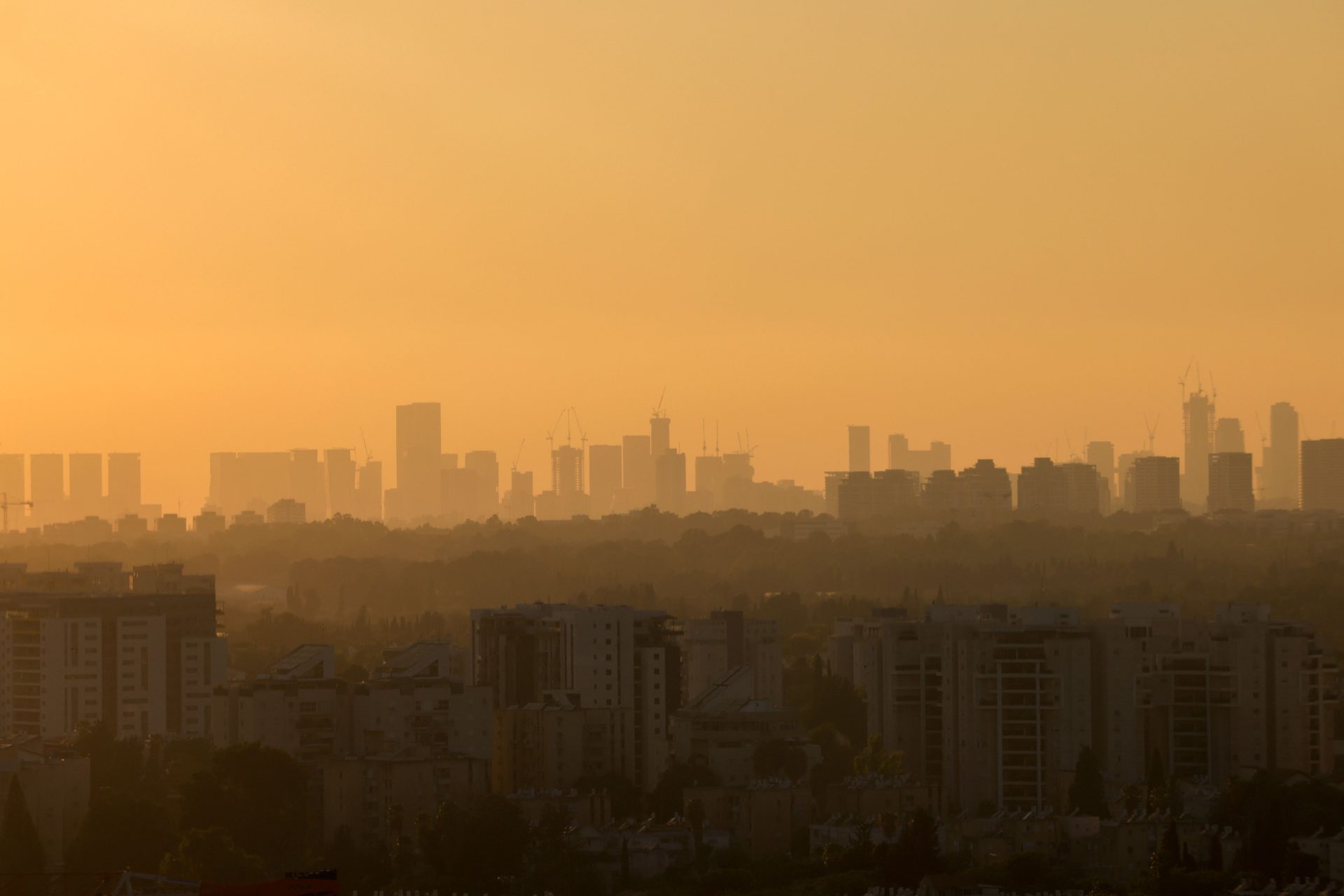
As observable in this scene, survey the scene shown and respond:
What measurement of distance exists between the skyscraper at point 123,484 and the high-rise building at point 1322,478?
46962 mm

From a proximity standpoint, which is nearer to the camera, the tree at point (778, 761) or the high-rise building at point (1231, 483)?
the tree at point (778, 761)

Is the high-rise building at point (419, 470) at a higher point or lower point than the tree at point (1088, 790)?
higher

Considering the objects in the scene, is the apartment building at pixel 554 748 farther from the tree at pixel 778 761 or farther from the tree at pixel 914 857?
the tree at pixel 914 857

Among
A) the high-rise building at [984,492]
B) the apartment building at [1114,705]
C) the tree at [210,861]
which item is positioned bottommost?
the tree at [210,861]

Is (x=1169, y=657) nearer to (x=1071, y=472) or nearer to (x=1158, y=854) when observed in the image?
(x=1158, y=854)

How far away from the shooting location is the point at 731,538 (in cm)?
8425

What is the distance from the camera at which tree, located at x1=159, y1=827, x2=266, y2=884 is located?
26.2 meters

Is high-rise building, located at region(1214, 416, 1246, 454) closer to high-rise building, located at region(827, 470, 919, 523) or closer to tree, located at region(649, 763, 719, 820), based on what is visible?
high-rise building, located at region(827, 470, 919, 523)

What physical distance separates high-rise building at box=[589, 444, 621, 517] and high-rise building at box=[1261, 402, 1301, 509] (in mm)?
27612

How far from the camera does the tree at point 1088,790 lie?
30.5 meters

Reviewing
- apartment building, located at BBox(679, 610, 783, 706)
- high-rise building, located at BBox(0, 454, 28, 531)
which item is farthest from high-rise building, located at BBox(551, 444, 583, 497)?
apartment building, located at BBox(679, 610, 783, 706)

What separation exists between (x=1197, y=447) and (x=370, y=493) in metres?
36.0

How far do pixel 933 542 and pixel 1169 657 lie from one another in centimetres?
4624

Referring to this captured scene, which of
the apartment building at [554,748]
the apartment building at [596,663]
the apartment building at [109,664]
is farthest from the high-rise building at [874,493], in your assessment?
the apartment building at [554,748]
